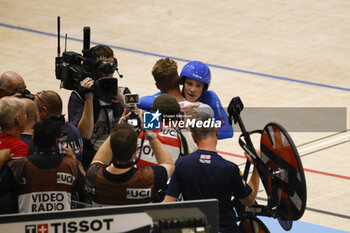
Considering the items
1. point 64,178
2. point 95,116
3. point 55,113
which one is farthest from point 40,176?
point 95,116

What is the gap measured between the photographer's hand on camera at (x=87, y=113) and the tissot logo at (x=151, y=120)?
713 mm

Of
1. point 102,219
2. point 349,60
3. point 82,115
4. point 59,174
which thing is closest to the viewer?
point 102,219

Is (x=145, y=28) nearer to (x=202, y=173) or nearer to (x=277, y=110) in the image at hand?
(x=277, y=110)

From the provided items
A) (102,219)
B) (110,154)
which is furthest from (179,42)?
(102,219)

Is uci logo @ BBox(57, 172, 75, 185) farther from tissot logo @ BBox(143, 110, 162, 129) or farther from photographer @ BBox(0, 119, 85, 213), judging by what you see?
tissot logo @ BBox(143, 110, 162, 129)

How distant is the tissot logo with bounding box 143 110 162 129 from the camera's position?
675cm

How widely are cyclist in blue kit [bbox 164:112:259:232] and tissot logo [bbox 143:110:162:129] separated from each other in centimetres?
50

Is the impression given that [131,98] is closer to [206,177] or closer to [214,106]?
[206,177]

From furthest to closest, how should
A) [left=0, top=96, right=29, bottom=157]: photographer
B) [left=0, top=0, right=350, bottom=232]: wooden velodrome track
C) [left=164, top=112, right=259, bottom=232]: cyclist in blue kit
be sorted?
[left=0, top=0, right=350, bottom=232]: wooden velodrome track → [left=0, top=96, right=29, bottom=157]: photographer → [left=164, top=112, right=259, bottom=232]: cyclist in blue kit

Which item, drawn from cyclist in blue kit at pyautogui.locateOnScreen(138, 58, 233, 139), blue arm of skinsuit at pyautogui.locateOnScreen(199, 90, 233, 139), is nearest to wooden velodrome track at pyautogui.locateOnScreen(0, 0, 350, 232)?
blue arm of skinsuit at pyautogui.locateOnScreen(199, 90, 233, 139)

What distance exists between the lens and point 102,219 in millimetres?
4594

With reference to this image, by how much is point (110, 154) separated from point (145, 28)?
10.8 m

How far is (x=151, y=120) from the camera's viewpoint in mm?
6820

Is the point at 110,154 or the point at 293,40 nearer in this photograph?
the point at 110,154
